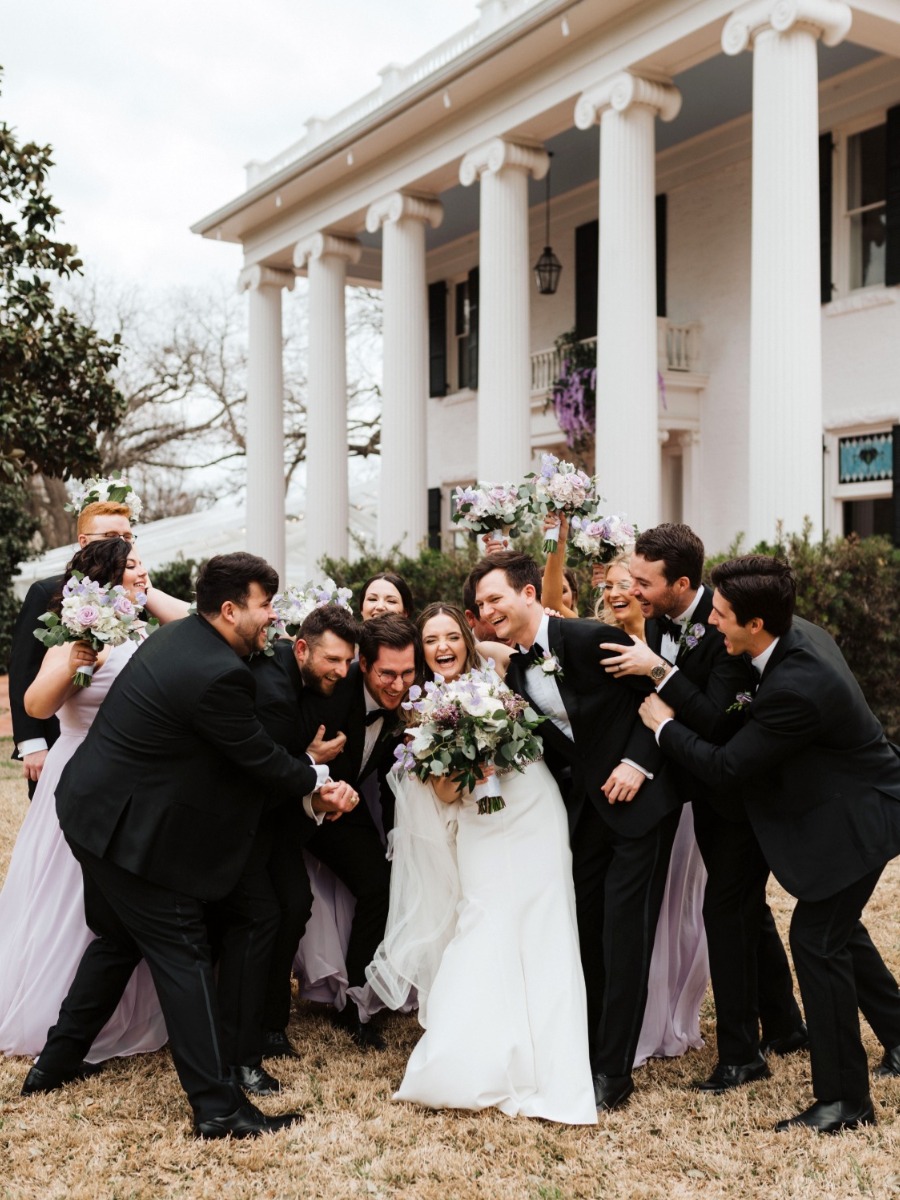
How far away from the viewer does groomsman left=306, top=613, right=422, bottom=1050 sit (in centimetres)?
564

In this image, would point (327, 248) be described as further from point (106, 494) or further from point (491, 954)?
point (491, 954)

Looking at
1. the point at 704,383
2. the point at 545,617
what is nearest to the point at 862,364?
the point at 704,383

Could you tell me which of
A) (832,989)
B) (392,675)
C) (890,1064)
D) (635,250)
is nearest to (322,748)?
(392,675)

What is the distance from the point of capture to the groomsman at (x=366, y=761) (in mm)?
5637

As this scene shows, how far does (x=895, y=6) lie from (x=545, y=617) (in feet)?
37.6

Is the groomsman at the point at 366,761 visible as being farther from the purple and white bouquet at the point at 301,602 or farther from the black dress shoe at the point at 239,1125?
the black dress shoe at the point at 239,1125

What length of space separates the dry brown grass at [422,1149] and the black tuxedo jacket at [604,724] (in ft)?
3.84

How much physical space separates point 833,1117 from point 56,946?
337 centimetres

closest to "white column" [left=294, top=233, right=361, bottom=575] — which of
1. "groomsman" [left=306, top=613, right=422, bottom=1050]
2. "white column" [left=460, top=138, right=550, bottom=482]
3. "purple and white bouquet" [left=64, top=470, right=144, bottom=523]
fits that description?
"white column" [left=460, top=138, right=550, bottom=482]

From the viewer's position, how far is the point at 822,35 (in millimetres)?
12797

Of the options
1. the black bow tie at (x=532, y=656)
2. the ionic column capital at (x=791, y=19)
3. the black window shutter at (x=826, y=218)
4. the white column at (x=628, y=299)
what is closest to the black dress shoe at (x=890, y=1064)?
the black bow tie at (x=532, y=656)

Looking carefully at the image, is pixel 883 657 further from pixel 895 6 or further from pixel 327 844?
pixel 327 844

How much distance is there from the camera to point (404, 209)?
18812 millimetres

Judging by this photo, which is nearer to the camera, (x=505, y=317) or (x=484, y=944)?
(x=484, y=944)
